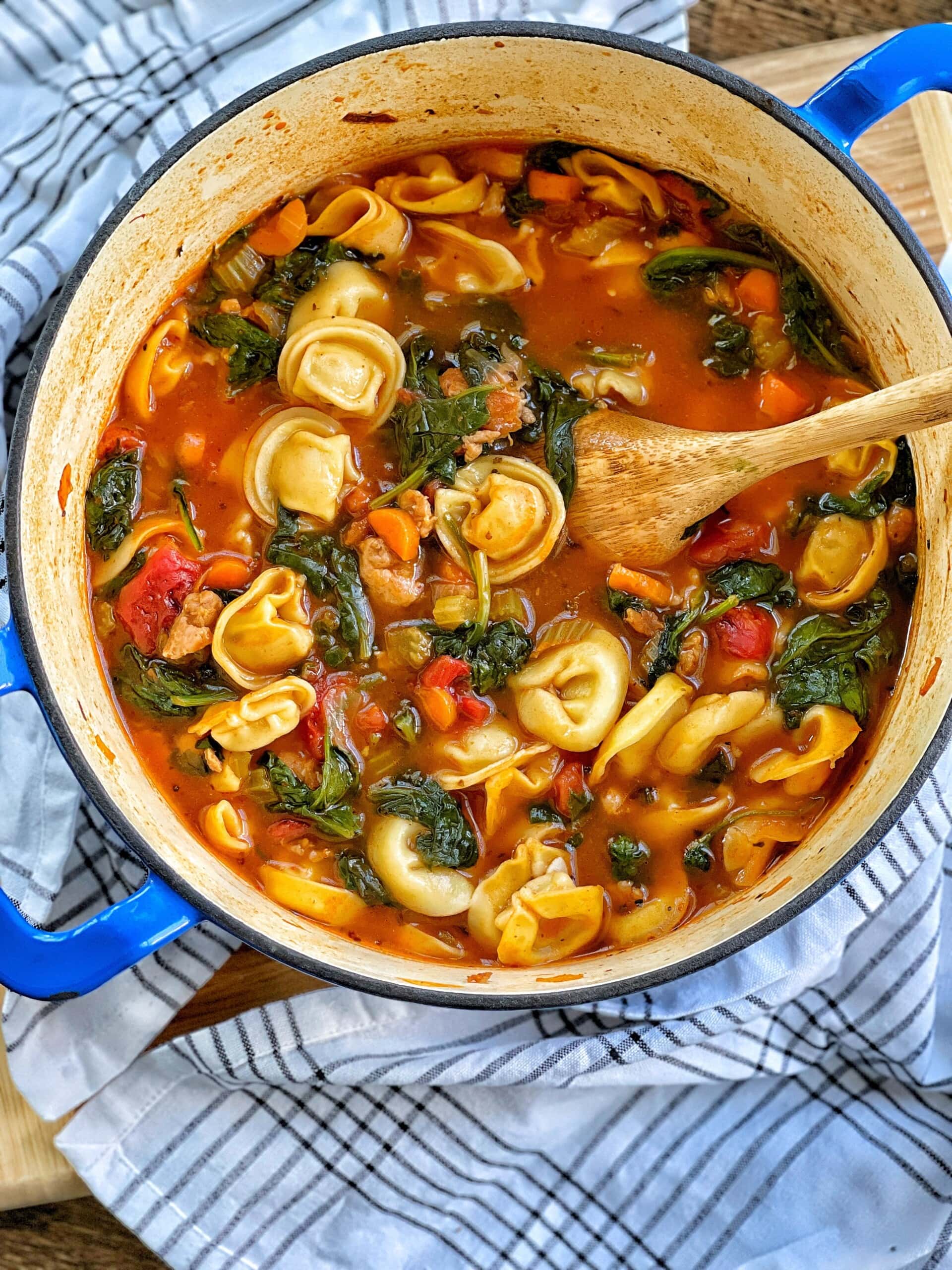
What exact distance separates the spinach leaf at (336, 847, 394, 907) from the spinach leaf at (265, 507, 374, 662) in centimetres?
60

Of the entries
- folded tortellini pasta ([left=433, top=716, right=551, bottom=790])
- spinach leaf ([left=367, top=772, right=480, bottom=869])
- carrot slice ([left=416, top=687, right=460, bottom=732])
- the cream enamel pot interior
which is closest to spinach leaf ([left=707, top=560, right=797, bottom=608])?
the cream enamel pot interior

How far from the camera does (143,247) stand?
3467 millimetres

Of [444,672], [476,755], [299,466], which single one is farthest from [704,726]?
[299,466]

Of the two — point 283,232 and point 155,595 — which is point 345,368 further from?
point 155,595

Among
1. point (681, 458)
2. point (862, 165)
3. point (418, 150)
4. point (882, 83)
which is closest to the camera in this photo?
point (882, 83)

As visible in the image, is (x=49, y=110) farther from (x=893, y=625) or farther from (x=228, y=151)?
(x=893, y=625)

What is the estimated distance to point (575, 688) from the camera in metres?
3.62

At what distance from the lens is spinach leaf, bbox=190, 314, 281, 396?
144 inches

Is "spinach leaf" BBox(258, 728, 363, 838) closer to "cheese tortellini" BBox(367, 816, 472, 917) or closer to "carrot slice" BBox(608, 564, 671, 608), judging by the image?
"cheese tortellini" BBox(367, 816, 472, 917)

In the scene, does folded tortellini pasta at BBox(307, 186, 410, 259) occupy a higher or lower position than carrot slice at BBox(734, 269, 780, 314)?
lower

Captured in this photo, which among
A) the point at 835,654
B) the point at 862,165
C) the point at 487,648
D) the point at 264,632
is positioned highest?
the point at 862,165

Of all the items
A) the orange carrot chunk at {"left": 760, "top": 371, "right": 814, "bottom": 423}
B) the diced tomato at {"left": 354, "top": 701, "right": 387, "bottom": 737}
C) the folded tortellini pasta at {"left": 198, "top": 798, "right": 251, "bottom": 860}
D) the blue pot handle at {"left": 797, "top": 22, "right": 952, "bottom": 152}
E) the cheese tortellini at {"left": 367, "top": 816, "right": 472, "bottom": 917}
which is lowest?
the folded tortellini pasta at {"left": 198, "top": 798, "right": 251, "bottom": 860}

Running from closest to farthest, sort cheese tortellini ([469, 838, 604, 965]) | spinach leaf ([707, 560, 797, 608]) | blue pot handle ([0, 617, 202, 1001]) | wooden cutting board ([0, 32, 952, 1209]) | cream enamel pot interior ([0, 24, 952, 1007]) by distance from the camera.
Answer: blue pot handle ([0, 617, 202, 1001]) < cream enamel pot interior ([0, 24, 952, 1007]) < cheese tortellini ([469, 838, 604, 965]) < spinach leaf ([707, 560, 797, 608]) < wooden cutting board ([0, 32, 952, 1209])

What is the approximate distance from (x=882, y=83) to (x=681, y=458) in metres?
1.05
